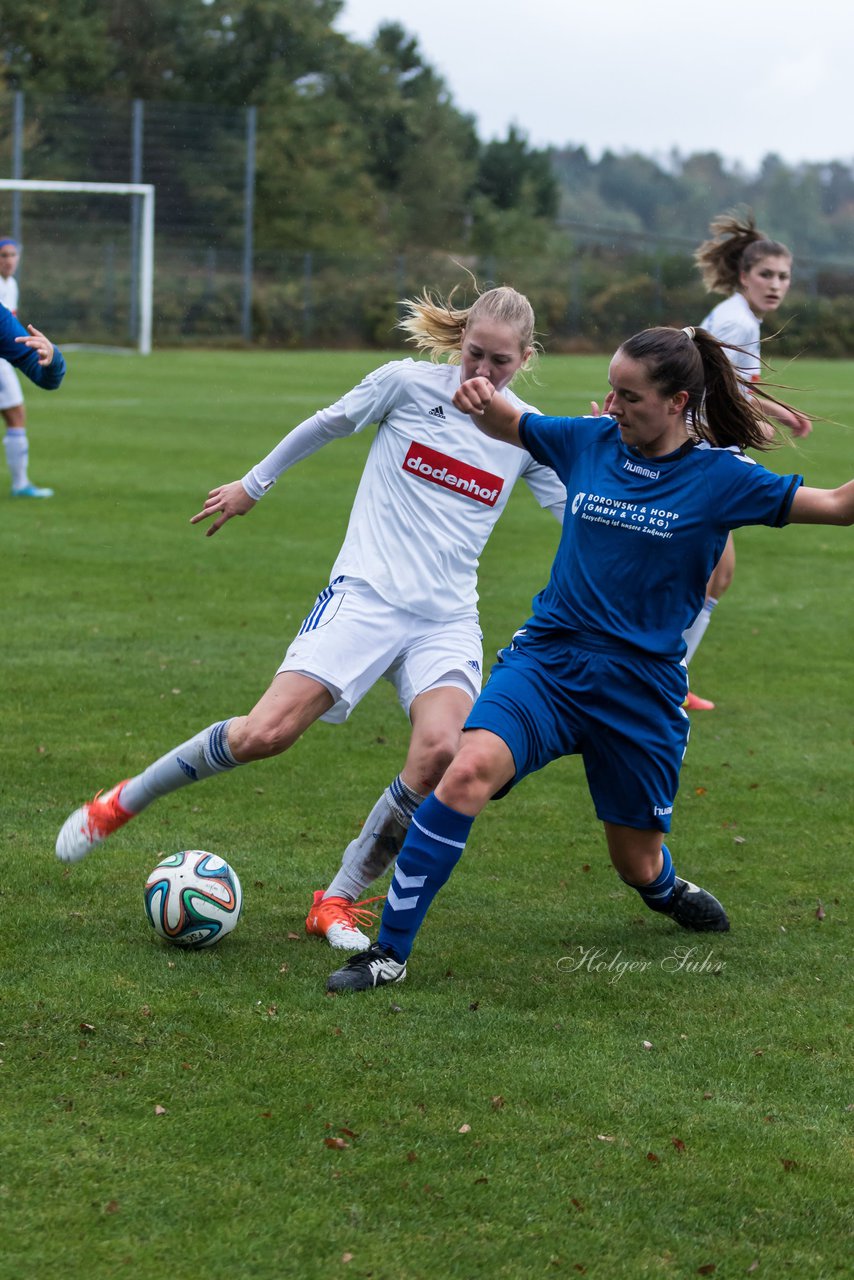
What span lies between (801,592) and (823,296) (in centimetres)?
4941

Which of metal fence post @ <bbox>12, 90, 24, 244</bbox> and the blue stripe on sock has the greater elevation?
metal fence post @ <bbox>12, 90, 24, 244</bbox>

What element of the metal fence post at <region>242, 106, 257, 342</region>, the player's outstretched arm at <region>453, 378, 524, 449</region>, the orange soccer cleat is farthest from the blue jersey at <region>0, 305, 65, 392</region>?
the metal fence post at <region>242, 106, 257, 342</region>

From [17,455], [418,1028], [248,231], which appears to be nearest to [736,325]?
[418,1028]

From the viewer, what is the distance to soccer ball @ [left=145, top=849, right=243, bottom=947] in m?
4.82

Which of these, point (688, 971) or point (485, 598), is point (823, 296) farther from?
point (688, 971)

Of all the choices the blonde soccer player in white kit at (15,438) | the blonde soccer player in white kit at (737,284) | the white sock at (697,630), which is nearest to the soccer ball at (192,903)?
the white sock at (697,630)

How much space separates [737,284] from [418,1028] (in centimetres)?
615

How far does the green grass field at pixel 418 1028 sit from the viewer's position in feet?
10.9

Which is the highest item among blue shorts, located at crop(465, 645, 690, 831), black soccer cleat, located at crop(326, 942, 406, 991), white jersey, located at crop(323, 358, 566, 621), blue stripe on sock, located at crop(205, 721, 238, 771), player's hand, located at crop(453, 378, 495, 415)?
player's hand, located at crop(453, 378, 495, 415)

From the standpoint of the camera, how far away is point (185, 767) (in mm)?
5102

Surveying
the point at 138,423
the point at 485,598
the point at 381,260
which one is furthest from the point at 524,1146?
the point at 381,260

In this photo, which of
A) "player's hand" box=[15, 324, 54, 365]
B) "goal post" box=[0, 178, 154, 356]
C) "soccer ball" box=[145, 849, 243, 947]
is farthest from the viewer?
"goal post" box=[0, 178, 154, 356]

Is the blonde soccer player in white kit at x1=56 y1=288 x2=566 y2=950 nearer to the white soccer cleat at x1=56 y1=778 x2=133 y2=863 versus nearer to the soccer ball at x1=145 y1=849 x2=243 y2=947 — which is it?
the white soccer cleat at x1=56 y1=778 x2=133 y2=863

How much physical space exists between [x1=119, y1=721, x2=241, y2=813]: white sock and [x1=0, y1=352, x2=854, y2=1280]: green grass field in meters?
0.40
